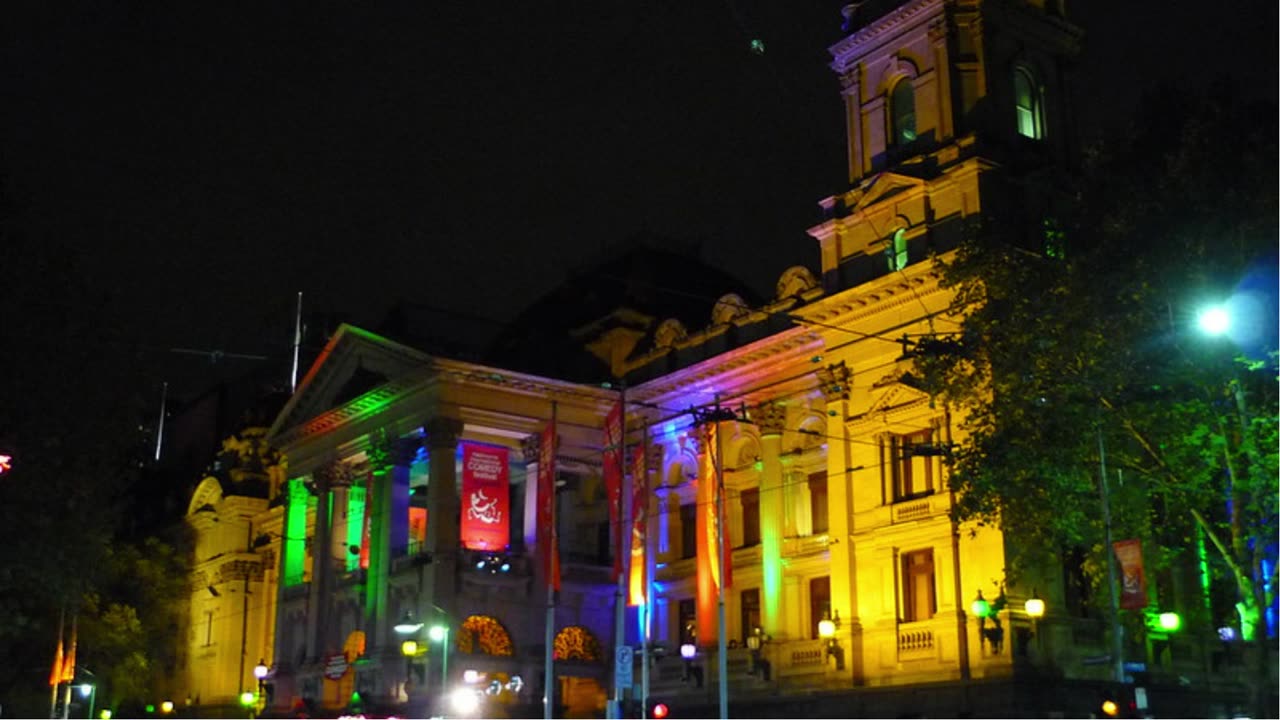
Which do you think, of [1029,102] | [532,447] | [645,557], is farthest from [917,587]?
[532,447]

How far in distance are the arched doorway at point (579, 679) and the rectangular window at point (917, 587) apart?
580 inches

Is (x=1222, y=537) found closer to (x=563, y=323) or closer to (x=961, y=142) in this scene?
(x=961, y=142)

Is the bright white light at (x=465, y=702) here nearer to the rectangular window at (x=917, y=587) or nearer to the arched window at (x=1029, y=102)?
the rectangular window at (x=917, y=587)

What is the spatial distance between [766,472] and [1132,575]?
17176 mm

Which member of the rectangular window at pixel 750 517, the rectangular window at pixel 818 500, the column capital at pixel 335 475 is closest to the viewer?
the rectangular window at pixel 818 500

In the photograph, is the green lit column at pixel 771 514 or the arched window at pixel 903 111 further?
the green lit column at pixel 771 514

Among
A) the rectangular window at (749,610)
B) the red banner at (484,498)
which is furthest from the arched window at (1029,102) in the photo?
the red banner at (484,498)

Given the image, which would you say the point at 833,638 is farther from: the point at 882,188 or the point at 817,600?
the point at 882,188

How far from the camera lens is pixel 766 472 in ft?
147

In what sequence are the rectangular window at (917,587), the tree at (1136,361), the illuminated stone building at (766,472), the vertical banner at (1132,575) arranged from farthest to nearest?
1. the rectangular window at (917,587)
2. the illuminated stone building at (766,472)
3. the vertical banner at (1132,575)
4. the tree at (1136,361)

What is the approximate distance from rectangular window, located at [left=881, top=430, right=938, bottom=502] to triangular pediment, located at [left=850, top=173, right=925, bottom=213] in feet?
22.0

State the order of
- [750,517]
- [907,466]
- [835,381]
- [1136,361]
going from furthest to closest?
[750,517] < [835,381] < [907,466] < [1136,361]

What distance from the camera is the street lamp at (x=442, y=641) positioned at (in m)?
43.8

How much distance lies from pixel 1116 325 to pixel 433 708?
25.5 metres
